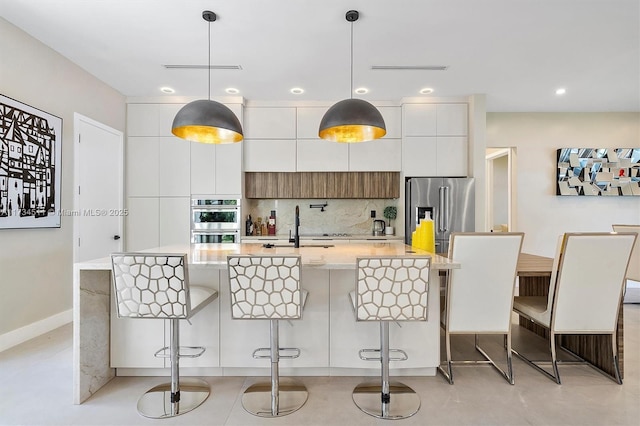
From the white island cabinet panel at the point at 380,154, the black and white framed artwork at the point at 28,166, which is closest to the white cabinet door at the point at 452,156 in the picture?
the white island cabinet panel at the point at 380,154

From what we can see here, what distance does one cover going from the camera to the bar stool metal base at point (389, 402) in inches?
73.5

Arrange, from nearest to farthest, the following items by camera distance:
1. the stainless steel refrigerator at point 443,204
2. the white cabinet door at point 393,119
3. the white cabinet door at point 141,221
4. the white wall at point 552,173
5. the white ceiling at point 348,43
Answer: the white ceiling at point 348,43 < the stainless steel refrigerator at point 443,204 < the white cabinet door at point 141,221 < the white cabinet door at point 393,119 < the white wall at point 552,173

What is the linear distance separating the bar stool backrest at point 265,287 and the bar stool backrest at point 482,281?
3.58 ft

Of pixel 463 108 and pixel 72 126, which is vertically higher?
pixel 463 108

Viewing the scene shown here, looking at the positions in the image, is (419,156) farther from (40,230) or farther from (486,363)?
(40,230)

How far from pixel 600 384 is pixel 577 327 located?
1.30ft

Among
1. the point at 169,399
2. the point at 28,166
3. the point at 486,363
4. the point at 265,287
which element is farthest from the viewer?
the point at 28,166

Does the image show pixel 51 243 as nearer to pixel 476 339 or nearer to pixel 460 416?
pixel 460 416

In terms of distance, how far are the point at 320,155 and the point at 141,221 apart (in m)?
2.63

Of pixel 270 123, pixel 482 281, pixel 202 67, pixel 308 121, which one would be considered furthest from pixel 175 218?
pixel 482 281

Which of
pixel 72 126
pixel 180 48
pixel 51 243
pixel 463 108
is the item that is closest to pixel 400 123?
pixel 463 108

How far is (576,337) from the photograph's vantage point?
2637mm

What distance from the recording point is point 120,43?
302 cm

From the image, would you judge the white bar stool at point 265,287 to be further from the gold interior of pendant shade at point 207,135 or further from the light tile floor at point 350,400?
the gold interior of pendant shade at point 207,135
